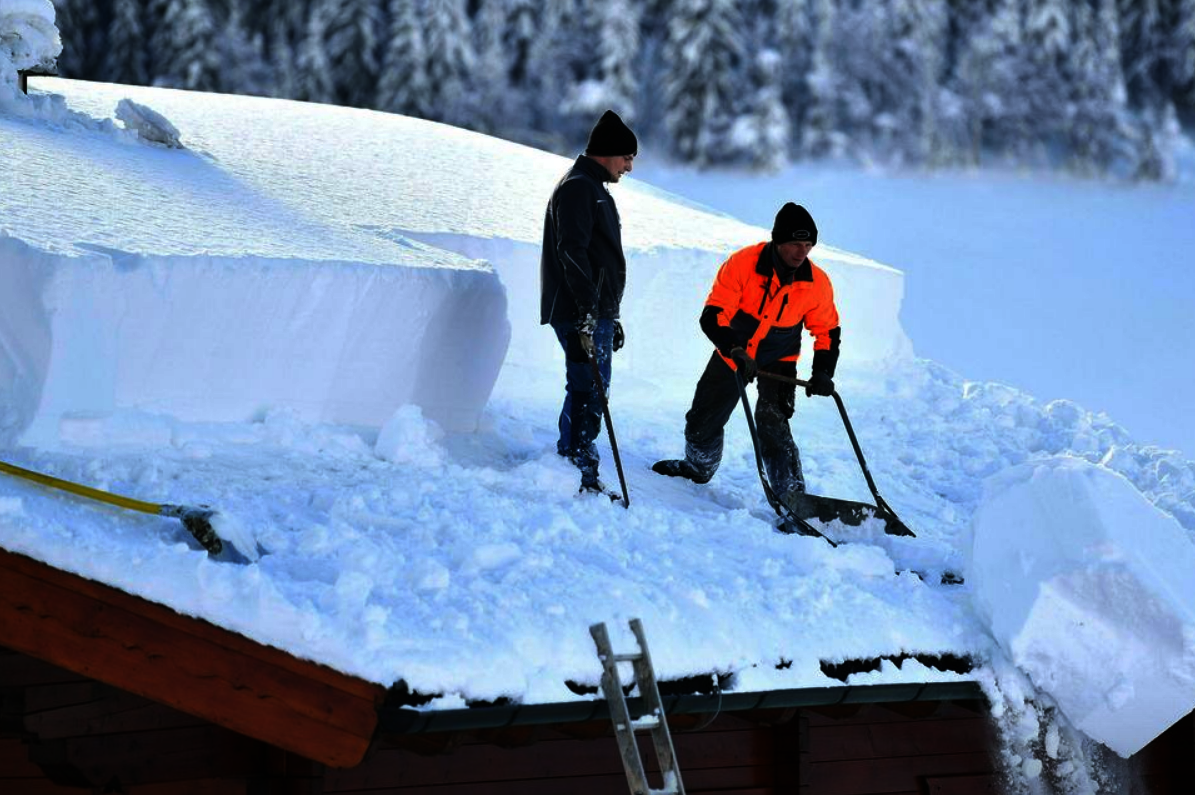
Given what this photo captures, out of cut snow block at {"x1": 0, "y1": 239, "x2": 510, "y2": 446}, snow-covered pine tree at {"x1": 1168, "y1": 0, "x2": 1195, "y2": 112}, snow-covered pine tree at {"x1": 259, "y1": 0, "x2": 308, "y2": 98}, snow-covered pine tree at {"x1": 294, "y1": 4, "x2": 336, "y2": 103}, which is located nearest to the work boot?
cut snow block at {"x1": 0, "y1": 239, "x2": 510, "y2": 446}

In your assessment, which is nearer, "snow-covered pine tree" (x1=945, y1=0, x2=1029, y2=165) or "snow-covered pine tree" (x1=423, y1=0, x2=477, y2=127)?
"snow-covered pine tree" (x1=423, y1=0, x2=477, y2=127)

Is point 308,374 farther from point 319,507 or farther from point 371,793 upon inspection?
point 371,793

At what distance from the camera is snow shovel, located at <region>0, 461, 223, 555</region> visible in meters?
4.50

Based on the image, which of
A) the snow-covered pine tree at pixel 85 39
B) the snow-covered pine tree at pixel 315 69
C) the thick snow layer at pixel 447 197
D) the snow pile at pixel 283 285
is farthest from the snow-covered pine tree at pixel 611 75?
the snow pile at pixel 283 285

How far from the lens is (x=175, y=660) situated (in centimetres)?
433

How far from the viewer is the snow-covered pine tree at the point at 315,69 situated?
29781mm

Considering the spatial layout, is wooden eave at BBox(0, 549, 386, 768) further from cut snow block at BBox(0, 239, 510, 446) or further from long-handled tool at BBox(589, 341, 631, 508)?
long-handled tool at BBox(589, 341, 631, 508)

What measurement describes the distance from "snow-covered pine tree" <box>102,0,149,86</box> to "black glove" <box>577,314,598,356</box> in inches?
961

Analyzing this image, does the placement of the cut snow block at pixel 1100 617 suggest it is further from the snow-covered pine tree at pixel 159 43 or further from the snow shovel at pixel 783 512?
the snow-covered pine tree at pixel 159 43

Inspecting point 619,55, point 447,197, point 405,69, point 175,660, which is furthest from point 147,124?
point 619,55

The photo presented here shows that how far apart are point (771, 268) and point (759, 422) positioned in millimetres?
727

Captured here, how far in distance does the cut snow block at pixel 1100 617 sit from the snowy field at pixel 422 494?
12mm

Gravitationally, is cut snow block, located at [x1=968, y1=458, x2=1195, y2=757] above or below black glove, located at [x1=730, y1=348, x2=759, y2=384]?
below

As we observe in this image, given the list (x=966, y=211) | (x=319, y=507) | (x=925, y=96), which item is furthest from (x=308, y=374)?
(x=925, y=96)
